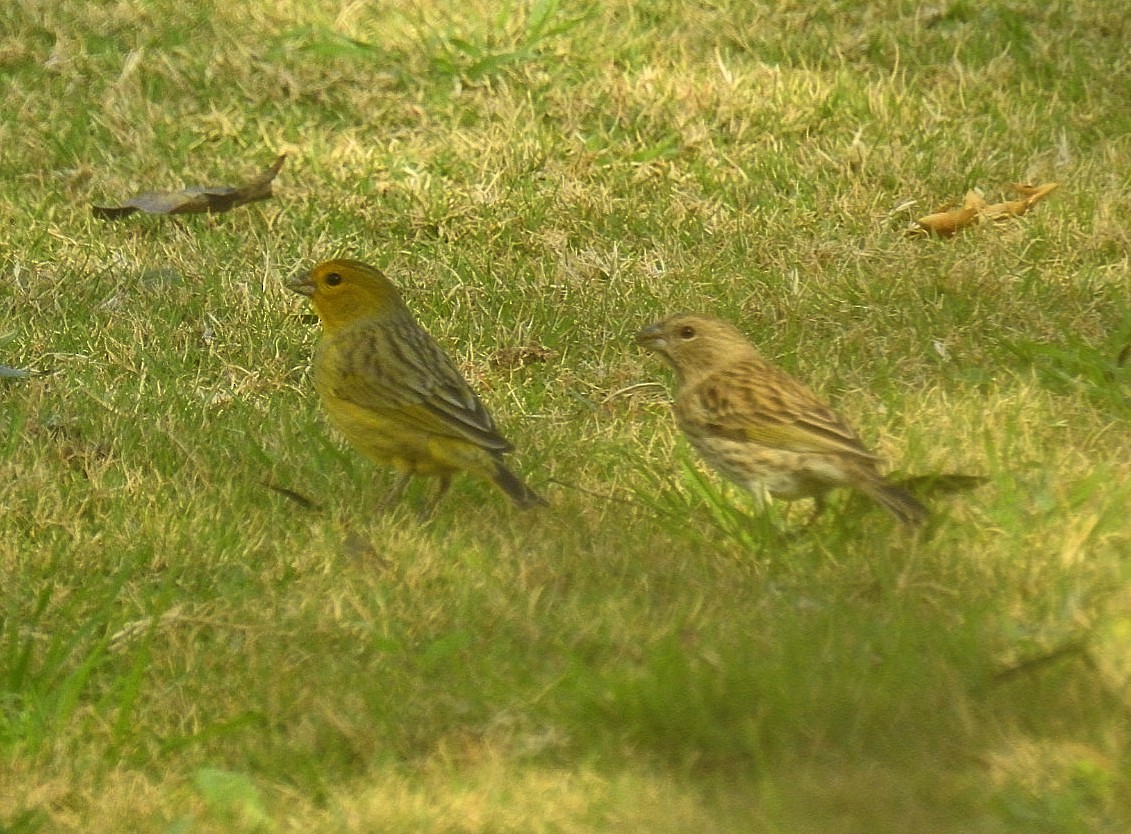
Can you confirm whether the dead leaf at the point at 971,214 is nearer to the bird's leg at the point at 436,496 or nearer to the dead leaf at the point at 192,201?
the bird's leg at the point at 436,496

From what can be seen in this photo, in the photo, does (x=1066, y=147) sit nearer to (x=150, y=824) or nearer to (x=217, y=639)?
(x=217, y=639)

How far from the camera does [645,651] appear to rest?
5.14 m

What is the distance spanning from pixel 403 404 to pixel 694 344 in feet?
3.28

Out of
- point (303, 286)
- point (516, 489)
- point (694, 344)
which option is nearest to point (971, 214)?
point (694, 344)

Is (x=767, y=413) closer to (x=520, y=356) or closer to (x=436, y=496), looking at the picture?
(x=436, y=496)

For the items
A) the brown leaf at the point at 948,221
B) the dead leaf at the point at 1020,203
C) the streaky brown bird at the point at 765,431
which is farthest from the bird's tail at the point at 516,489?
the dead leaf at the point at 1020,203

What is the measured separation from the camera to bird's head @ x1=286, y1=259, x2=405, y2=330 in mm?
7008

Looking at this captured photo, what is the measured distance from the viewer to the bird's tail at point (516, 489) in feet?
19.4

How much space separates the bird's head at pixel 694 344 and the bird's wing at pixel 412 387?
2.25ft

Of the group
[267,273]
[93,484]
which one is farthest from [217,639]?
[267,273]

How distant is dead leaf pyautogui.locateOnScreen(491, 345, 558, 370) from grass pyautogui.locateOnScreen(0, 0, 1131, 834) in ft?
0.06

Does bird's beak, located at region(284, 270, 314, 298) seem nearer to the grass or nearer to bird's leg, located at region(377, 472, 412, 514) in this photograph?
the grass

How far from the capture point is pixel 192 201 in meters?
8.89

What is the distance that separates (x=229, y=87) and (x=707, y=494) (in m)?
4.90
